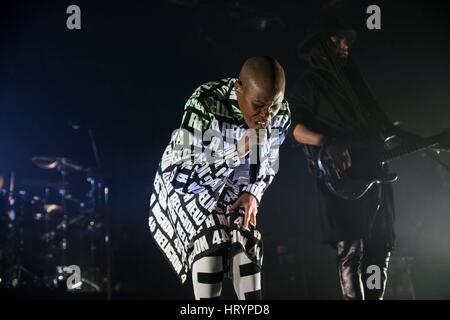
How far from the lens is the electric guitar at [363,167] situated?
280 centimetres

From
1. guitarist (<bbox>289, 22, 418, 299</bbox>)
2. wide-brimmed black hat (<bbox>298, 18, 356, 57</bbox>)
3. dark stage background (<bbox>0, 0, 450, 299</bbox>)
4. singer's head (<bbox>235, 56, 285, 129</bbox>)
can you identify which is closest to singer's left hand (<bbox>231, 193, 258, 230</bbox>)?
singer's head (<bbox>235, 56, 285, 129</bbox>)

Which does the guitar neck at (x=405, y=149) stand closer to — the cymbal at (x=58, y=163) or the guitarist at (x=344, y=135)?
the guitarist at (x=344, y=135)

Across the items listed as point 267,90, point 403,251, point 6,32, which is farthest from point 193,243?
point 6,32

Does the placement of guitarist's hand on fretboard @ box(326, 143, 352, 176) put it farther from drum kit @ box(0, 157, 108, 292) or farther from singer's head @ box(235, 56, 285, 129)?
drum kit @ box(0, 157, 108, 292)

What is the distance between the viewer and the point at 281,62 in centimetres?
343

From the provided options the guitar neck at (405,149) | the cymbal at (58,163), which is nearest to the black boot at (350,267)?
the guitar neck at (405,149)

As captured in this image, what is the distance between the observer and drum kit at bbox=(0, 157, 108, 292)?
182 inches

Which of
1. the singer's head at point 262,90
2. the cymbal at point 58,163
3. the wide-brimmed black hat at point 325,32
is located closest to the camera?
the singer's head at point 262,90

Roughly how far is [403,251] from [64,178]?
370 centimetres

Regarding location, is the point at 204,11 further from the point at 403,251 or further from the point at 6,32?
the point at 403,251

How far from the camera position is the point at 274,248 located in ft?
12.0

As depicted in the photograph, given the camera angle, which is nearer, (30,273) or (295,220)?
(295,220)

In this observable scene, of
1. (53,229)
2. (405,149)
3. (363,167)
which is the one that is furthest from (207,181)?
(53,229)

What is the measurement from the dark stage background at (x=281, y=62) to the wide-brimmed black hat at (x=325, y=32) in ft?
0.54
